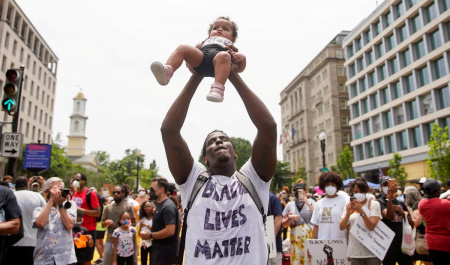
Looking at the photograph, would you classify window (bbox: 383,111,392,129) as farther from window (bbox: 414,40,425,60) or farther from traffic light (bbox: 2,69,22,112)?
traffic light (bbox: 2,69,22,112)

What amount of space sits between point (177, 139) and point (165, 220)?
3315mm

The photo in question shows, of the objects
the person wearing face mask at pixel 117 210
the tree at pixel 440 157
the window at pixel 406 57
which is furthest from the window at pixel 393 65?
the person wearing face mask at pixel 117 210

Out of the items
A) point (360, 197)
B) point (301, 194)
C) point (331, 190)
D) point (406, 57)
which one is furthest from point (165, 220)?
point (406, 57)

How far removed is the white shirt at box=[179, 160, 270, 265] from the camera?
2.53 m

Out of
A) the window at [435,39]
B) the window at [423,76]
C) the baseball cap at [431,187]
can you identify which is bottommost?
the baseball cap at [431,187]

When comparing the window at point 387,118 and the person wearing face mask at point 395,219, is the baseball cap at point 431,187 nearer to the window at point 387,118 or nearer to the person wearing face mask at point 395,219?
the person wearing face mask at point 395,219

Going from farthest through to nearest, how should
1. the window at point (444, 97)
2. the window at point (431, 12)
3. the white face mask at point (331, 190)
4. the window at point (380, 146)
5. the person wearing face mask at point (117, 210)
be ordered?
1. the window at point (380, 146)
2. the window at point (431, 12)
3. the window at point (444, 97)
4. the person wearing face mask at point (117, 210)
5. the white face mask at point (331, 190)

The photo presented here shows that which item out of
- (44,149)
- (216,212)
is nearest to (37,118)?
(44,149)

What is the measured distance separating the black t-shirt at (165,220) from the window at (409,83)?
40293mm

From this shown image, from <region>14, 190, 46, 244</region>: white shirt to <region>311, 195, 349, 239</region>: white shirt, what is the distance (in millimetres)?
4902

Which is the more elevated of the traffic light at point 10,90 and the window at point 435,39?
the window at point 435,39

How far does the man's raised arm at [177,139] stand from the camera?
114 inches

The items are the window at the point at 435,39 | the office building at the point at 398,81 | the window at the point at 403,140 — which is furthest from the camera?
the window at the point at 403,140

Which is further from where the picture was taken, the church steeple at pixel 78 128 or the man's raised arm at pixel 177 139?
the church steeple at pixel 78 128
